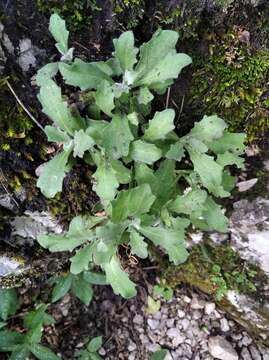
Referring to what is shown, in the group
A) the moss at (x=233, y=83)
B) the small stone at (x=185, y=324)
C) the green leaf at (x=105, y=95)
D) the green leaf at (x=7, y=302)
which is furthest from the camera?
the small stone at (x=185, y=324)

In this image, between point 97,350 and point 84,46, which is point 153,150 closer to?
Result: point 84,46

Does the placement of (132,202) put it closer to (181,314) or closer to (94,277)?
(94,277)

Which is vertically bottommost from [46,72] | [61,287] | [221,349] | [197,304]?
[221,349]

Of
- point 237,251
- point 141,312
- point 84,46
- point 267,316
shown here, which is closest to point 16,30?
point 84,46

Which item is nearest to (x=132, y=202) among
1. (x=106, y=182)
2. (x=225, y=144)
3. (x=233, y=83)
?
(x=106, y=182)

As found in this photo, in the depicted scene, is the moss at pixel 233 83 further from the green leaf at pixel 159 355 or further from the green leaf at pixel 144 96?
the green leaf at pixel 159 355

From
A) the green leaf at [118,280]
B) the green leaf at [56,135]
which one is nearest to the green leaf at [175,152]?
the green leaf at [56,135]

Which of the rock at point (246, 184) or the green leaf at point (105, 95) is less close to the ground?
the green leaf at point (105, 95)
